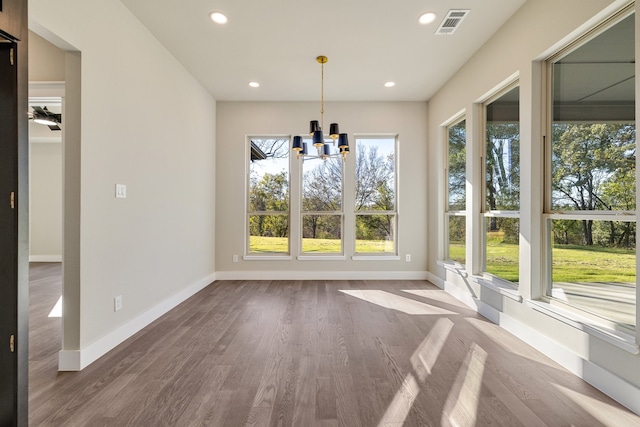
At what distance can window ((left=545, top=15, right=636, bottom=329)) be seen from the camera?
2080 mm

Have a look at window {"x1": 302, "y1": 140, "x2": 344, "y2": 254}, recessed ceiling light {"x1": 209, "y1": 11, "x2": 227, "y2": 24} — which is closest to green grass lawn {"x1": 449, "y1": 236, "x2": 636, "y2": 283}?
window {"x1": 302, "y1": 140, "x2": 344, "y2": 254}

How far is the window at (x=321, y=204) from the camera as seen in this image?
551 centimetres

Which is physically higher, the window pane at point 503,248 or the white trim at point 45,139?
the white trim at point 45,139

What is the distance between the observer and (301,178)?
18.1 feet

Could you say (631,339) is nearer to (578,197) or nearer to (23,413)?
(578,197)

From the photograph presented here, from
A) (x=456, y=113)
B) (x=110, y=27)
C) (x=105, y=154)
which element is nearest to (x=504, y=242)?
(x=456, y=113)

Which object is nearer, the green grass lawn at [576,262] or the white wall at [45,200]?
the green grass lawn at [576,262]

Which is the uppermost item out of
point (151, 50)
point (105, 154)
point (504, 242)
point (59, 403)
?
point (151, 50)

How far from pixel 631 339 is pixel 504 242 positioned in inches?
60.3

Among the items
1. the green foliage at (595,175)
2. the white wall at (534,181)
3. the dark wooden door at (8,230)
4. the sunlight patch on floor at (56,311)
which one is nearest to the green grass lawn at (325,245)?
the white wall at (534,181)

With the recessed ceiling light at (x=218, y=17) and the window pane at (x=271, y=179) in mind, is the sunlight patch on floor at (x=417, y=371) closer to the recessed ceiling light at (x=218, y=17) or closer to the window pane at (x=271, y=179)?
the window pane at (x=271, y=179)

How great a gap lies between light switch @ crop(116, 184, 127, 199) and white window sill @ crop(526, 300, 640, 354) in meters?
3.76

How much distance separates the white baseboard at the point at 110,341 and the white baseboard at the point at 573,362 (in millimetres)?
Result: 3618

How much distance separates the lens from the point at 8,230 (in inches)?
58.5
